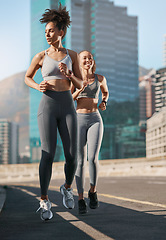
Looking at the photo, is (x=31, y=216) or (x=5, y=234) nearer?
(x=5, y=234)

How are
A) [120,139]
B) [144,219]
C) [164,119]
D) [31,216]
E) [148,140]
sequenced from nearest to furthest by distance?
[144,219]
[31,216]
[164,119]
[148,140]
[120,139]

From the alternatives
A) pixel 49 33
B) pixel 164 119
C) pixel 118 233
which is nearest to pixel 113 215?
pixel 118 233

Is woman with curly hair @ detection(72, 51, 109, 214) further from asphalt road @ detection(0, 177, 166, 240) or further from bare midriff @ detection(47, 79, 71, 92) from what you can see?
bare midriff @ detection(47, 79, 71, 92)

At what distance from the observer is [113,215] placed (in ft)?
18.1

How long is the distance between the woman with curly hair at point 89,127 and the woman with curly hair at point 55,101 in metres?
0.58

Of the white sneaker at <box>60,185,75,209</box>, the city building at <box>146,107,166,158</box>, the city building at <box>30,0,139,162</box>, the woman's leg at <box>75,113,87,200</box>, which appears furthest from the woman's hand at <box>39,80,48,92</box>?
the city building at <box>30,0,139,162</box>

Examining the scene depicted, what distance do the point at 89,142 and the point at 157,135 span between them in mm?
87220

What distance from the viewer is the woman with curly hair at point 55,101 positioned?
5074mm

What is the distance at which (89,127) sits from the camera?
6117 millimetres

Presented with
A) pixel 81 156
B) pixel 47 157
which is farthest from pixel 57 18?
pixel 81 156

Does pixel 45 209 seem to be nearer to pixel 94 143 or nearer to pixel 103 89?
pixel 94 143

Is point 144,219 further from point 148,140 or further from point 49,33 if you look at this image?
point 148,140

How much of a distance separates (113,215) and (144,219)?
62 centimetres

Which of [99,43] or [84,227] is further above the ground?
[99,43]
